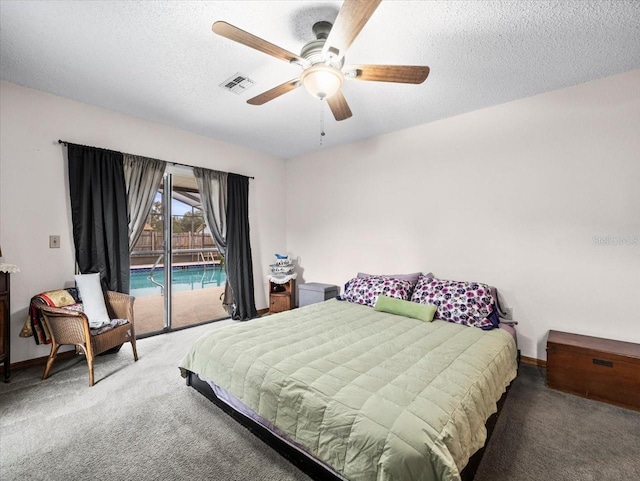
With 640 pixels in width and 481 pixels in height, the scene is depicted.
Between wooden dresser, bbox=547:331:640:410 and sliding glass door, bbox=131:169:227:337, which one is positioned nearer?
wooden dresser, bbox=547:331:640:410

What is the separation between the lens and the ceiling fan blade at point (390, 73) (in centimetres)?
183

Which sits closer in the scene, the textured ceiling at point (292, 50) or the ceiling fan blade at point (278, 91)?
the textured ceiling at point (292, 50)

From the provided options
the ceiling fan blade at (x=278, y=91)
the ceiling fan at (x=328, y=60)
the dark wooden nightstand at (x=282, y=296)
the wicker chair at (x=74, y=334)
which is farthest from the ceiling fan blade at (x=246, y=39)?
the dark wooden nightstand at (x=282, y=296)

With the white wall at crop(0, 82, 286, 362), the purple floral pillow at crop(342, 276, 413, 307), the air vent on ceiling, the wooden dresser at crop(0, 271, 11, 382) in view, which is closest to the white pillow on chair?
the white wall at crop(0, 82, 286, 362)

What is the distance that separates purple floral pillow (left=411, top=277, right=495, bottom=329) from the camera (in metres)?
2.73

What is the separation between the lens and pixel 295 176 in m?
5.17

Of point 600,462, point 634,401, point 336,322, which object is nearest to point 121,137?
point 336,322

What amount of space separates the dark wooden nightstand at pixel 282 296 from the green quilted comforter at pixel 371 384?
1.94 m

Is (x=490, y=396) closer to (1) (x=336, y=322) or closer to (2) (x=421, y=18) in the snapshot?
(1) (x=336, y=322)

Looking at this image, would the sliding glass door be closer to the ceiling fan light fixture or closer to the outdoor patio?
the outdoor patio

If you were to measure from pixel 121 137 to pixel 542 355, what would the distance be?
5.06 metres

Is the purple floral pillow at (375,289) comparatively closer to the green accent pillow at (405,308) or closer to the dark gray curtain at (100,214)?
the green accent pillow at (405,308)

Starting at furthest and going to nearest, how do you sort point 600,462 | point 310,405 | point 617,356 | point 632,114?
1. point 632,114
2. point 617,356
3. point 600,462
4. point 310,405

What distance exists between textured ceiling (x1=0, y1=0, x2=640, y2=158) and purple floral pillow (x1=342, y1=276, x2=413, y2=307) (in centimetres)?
193
